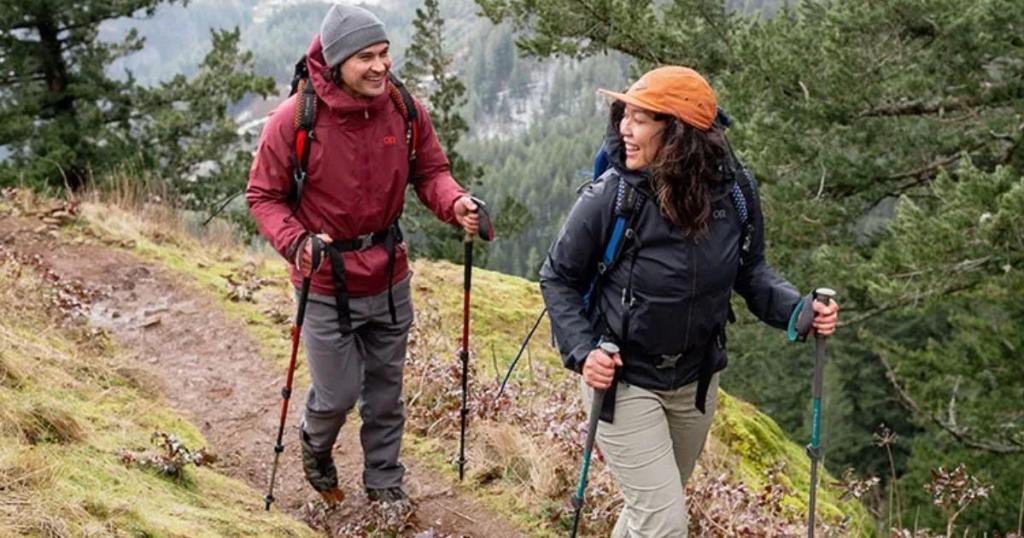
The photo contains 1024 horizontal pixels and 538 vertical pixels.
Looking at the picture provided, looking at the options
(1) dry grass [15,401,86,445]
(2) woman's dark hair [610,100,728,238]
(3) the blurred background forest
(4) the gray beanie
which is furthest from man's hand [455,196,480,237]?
(3) the blurred background forest

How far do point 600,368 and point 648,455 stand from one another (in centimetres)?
45

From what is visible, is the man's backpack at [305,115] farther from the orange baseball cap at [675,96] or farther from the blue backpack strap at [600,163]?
the orange baseball cap at [675,96]

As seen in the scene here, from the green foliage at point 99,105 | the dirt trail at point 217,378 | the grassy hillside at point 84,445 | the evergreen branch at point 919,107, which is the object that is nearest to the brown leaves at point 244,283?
the dirt trail at point 217,378

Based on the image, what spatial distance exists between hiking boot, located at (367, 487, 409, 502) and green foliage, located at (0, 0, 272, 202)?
12.4 meters

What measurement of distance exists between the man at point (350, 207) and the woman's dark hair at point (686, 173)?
1.34 meters

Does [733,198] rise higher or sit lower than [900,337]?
higher

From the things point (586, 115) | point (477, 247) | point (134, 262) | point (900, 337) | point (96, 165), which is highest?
point (134, 262)

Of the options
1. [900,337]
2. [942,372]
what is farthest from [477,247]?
[900,337]

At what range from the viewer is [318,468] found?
16.2ft

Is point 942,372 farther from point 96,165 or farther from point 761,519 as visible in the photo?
point 96,165

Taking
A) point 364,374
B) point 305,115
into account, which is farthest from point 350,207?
point 364,374

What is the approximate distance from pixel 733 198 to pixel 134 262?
753 centimetres

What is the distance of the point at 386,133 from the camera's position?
4.32m

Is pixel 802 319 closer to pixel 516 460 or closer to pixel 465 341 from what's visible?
pixel 465 341
